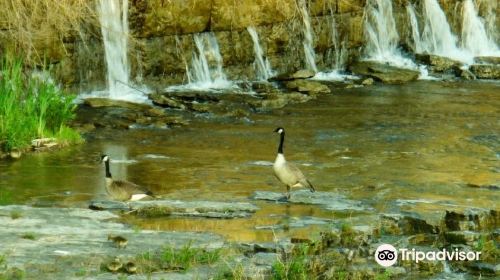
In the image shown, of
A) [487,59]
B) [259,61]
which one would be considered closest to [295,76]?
[259,61]

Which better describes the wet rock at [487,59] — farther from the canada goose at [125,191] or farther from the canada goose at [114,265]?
the canada goose at [114,265]

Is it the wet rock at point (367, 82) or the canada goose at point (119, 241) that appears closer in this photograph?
the canada goose at point (119, 241)

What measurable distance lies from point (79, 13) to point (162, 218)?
28.4 ft

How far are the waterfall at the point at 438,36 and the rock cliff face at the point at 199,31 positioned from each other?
9.23 feet

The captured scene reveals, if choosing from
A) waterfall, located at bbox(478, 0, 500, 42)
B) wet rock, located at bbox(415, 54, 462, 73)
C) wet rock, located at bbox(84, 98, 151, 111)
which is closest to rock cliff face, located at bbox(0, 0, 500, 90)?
wet rock, located at bbox(84, 98, 151, 111)

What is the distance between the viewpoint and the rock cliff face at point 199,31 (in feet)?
68.6

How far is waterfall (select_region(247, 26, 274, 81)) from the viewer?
23.7 m

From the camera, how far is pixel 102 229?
11203mm

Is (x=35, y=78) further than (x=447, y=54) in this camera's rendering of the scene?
No

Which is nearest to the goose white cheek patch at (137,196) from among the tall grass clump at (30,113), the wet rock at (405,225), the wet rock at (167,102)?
the wet rock at (405,225)

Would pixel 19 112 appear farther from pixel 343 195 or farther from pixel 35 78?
pixel 343 195

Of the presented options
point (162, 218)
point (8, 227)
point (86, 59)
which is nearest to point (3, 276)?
point (8, 227)

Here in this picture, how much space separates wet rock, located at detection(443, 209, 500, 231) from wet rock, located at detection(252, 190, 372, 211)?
1.09m

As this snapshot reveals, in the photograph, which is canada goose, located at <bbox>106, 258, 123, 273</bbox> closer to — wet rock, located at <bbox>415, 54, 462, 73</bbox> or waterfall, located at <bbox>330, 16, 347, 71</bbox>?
waterfall, located at <bbox>330, 16, 347, 71</bbox>
